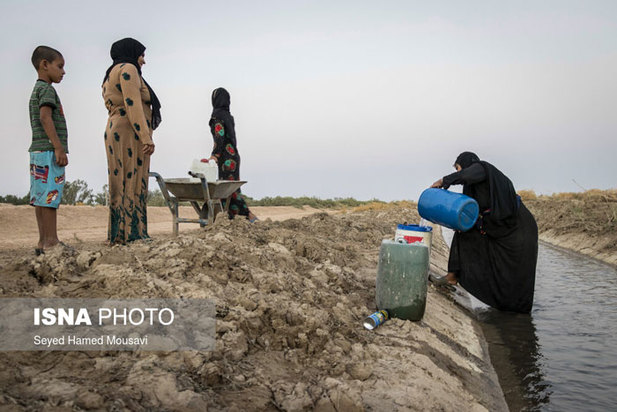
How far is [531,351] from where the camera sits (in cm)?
424

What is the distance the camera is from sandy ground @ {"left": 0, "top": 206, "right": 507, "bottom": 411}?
82.1 inches

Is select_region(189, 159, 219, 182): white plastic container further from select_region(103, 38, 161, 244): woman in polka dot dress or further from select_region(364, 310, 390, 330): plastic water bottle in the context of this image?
select_region(364, 310, 390, 330): plastic water bottle

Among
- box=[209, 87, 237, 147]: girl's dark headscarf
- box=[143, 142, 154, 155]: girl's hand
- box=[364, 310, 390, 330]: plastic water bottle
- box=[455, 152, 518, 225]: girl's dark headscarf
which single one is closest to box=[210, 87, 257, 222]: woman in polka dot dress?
box=[209, 87, 237, 147]: girl's dark headscarf

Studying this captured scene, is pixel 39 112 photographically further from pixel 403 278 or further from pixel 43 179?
pixel 403 278

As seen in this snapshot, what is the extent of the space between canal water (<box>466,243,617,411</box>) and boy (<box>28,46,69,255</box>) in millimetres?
4089

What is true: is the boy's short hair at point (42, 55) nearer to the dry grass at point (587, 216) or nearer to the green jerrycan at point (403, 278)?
the green jerrycan at point (403, 278)

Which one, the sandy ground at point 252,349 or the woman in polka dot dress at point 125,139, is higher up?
the woman in polka dot dress at point 125,139

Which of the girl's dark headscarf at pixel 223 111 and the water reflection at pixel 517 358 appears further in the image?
the girl's dark headscarf at pixel 223 111

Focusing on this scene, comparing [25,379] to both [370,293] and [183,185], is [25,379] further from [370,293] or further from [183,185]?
[183,185]

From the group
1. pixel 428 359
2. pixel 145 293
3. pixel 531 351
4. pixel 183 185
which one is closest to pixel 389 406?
pixel 428 359

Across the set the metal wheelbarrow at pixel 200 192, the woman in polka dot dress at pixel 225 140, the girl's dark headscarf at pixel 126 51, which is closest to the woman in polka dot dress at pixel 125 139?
the girl's dark headscarf at pixel 126 51

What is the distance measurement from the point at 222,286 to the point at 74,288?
95cm

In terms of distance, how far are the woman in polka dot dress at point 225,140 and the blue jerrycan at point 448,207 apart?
3286 millimetres

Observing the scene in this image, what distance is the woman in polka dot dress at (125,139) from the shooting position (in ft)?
16.3
